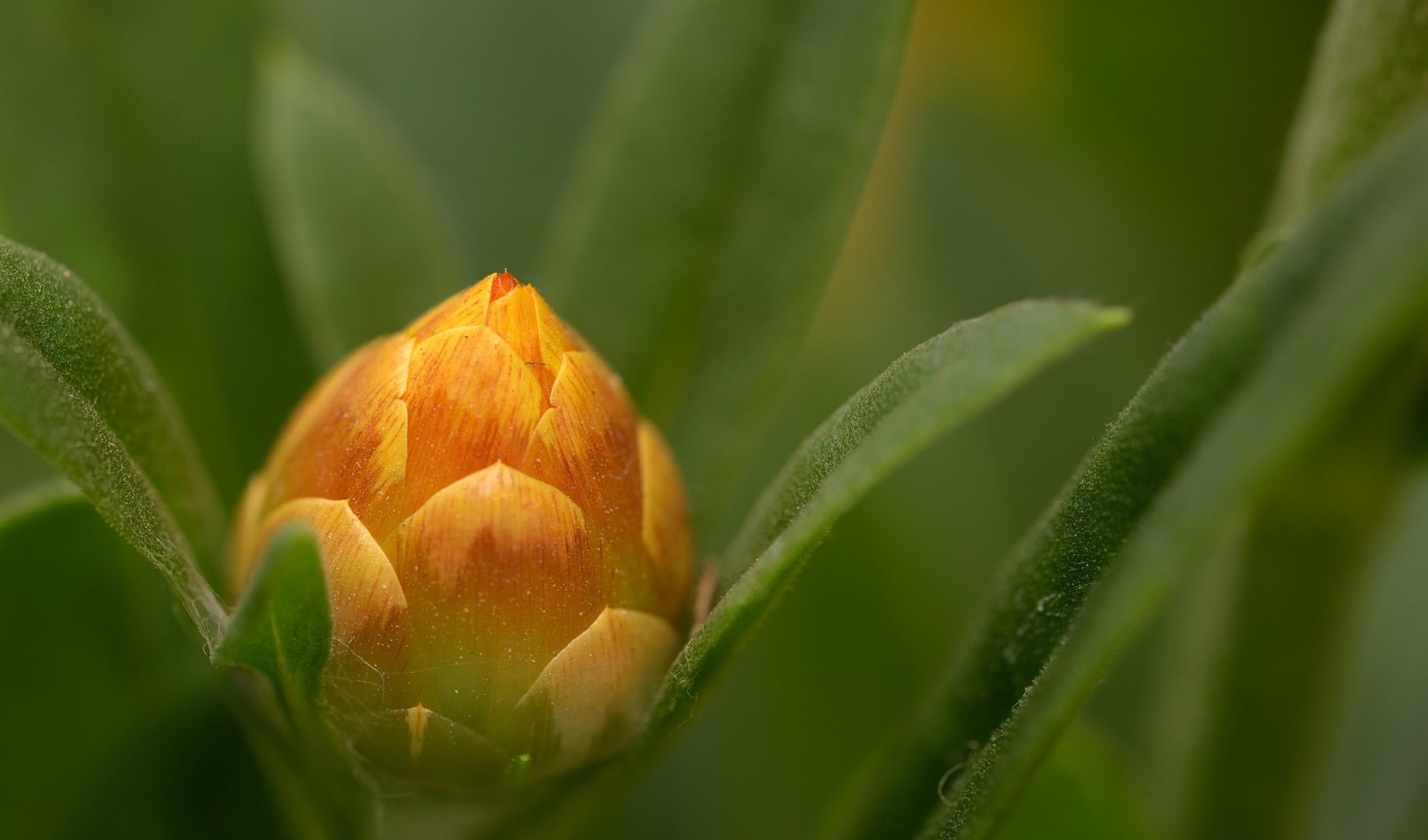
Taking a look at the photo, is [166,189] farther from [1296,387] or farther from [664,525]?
[1296,387]

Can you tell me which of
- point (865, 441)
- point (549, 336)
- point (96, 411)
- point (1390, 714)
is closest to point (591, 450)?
point (549, 336)

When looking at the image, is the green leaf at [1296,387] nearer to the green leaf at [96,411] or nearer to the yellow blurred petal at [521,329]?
the yellow blurred petal at [521,329]

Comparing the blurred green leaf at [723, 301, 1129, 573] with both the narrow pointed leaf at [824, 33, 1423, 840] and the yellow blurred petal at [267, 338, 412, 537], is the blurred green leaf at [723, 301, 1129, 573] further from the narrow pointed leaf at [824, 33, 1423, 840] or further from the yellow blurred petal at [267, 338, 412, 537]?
the yellow blurred petal at [267, 338, 412, 537]

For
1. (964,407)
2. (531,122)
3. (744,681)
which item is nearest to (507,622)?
(964,407)

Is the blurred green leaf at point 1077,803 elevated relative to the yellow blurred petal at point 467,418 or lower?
lower

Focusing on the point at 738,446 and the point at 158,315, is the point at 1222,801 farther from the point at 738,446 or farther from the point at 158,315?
the point at 158,315

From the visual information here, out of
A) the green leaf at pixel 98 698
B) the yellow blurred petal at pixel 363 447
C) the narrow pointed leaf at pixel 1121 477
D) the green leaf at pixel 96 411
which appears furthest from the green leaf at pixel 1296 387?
the green leaf at pixel 98 698

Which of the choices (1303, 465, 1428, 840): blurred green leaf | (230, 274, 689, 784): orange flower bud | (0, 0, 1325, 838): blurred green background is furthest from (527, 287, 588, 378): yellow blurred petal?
(1303, 465, 1428, 840): blurred green leaf
